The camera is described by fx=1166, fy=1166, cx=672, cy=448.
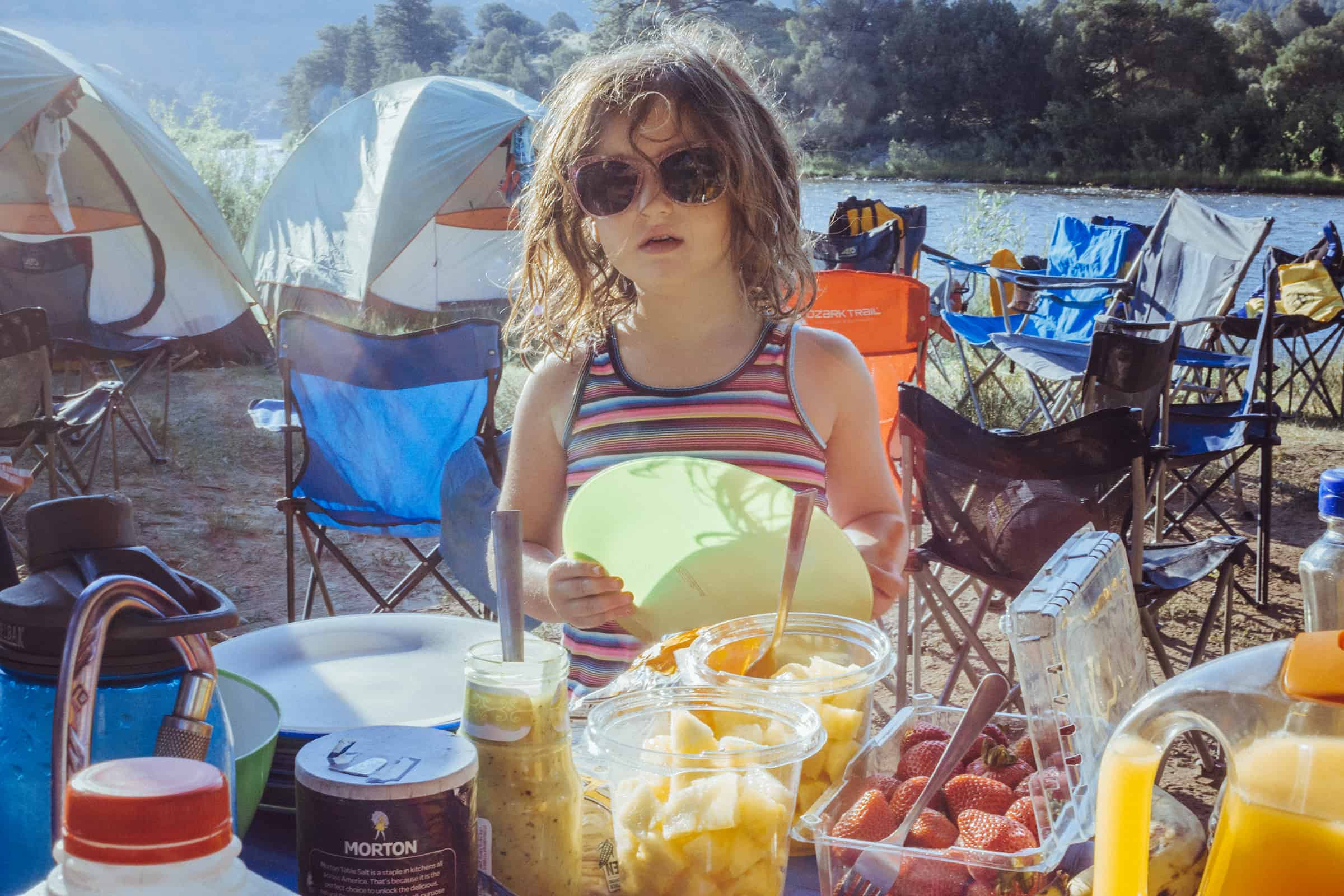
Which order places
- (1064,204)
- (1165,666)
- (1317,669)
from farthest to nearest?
(1064,204)
(1165,666)
(1317,669)

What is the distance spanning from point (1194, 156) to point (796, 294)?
26069mm

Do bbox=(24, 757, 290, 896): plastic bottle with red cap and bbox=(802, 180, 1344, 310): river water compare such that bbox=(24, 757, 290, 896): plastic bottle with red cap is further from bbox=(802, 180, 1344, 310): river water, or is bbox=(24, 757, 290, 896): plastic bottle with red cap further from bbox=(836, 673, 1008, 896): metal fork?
bbox=(802, 180, 1344, 310): river water

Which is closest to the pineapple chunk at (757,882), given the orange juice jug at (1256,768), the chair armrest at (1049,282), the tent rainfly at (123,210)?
the orange juice jug at (1256,768)

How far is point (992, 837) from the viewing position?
77 centimetres

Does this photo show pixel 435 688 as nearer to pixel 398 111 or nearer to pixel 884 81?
pixel 398 111

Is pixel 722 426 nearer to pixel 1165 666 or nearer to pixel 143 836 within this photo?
pixel 143 836

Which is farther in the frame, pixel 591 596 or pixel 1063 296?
pixel 1063 296

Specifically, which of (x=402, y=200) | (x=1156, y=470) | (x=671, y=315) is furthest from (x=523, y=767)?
(x=402, y=200)

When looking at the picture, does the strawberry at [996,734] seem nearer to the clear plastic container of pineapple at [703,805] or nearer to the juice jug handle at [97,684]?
the clear plastic container of pineapple at [703,805]

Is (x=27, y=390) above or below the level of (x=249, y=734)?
below

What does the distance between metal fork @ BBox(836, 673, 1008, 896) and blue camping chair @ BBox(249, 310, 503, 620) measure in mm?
2744

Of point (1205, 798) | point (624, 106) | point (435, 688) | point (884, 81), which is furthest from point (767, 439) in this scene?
point (884, 81)

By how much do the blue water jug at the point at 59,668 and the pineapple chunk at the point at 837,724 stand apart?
42 cm

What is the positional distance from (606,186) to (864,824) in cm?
90
